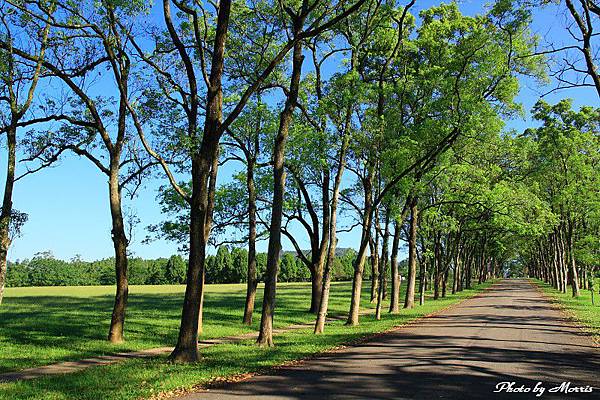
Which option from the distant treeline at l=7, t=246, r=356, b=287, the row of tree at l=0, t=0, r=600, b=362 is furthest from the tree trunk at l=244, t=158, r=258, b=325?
the distant treeline at l=7, t=246, r=356, b=287

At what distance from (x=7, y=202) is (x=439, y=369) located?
1383 centimetres

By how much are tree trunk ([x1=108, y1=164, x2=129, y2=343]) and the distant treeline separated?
94.2m

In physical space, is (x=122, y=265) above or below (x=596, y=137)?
below

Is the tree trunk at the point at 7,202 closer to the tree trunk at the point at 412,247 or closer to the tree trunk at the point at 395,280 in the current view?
the tree trunk at the point at 395,280

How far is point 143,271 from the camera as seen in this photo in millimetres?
122000

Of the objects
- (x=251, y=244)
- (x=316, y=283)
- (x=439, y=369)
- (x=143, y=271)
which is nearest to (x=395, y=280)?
(x=316, y=283)

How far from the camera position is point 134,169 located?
59.0ft

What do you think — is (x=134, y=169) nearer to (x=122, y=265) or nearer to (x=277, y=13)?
(x=122, y=265)

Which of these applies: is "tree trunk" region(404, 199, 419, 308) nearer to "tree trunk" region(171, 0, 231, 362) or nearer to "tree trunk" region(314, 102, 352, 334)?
"tree trunk" region(314, 102, 352, 334)

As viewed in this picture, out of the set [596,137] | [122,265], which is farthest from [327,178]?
[596,137]

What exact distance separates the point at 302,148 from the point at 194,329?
1049 cm

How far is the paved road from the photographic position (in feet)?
26.9

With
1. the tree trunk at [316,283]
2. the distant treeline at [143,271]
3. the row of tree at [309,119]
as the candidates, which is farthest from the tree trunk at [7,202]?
the distant treeline at [143,271]

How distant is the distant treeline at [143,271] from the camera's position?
106562 mm
